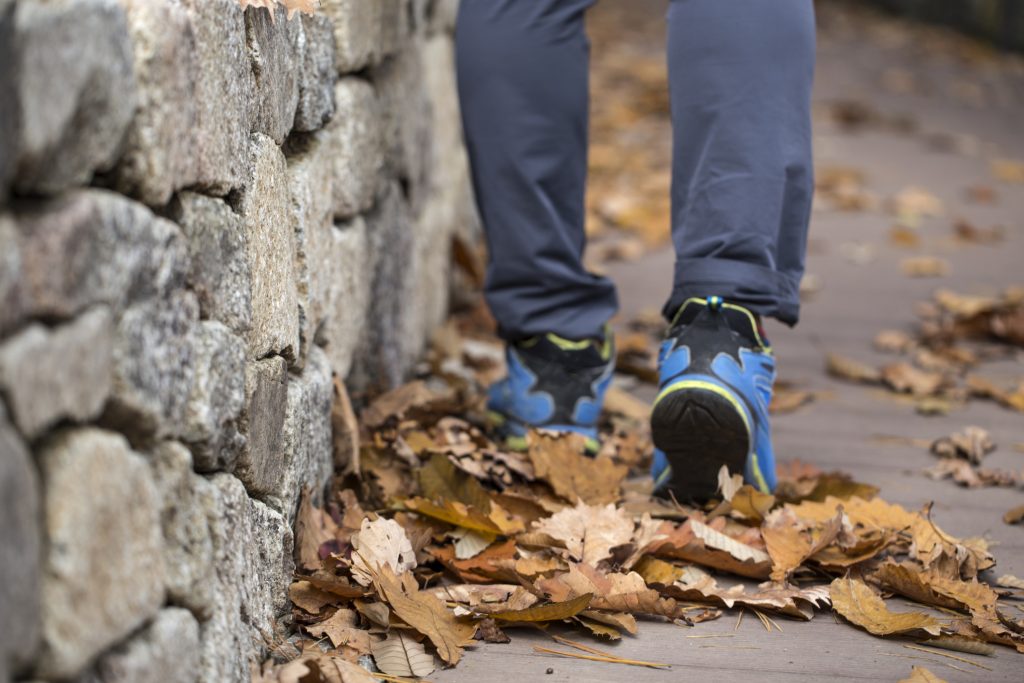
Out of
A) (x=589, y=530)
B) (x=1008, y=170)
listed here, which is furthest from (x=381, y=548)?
(x=1008, y=170)

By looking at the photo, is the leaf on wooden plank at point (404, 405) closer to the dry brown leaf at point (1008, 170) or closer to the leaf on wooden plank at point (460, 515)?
the leaf on wooden plank at point (460, 515)

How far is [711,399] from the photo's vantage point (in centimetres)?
180

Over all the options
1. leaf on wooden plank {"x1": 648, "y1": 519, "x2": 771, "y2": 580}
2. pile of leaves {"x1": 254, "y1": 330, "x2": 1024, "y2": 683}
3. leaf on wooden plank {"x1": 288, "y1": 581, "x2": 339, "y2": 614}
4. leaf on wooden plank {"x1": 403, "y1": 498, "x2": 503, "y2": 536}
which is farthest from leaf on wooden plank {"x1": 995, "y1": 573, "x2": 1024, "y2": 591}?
leaf on wooden plank {"x1": 288, "y1": 581, "x2": 339, "y2": 614}

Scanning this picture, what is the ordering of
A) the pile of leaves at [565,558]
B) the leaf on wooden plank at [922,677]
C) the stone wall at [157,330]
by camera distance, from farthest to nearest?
the pile of leaves at [565,558] < the leaf on wooden plank at [922,677] < the stone wall at [157,330]

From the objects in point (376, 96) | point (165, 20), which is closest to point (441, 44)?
point (376, 96)

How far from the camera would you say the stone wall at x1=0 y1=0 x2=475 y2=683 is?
35.1 inches

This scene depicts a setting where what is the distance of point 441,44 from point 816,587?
2190 millimetres

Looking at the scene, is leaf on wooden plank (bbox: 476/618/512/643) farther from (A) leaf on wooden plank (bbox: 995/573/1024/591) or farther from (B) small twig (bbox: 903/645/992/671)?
(A) leaf on wooden plank (bbox: 995/573/1024/591)

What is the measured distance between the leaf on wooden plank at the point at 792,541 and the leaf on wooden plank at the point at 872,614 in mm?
82

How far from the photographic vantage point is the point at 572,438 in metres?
2.12

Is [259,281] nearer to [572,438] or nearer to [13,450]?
[13,450]

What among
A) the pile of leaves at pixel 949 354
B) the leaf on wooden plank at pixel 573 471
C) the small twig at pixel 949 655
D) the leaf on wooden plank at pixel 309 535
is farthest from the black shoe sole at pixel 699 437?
the pile of leaves at pixel 949 354

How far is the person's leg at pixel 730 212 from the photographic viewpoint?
6.05 feet

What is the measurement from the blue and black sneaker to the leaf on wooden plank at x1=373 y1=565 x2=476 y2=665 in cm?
68
